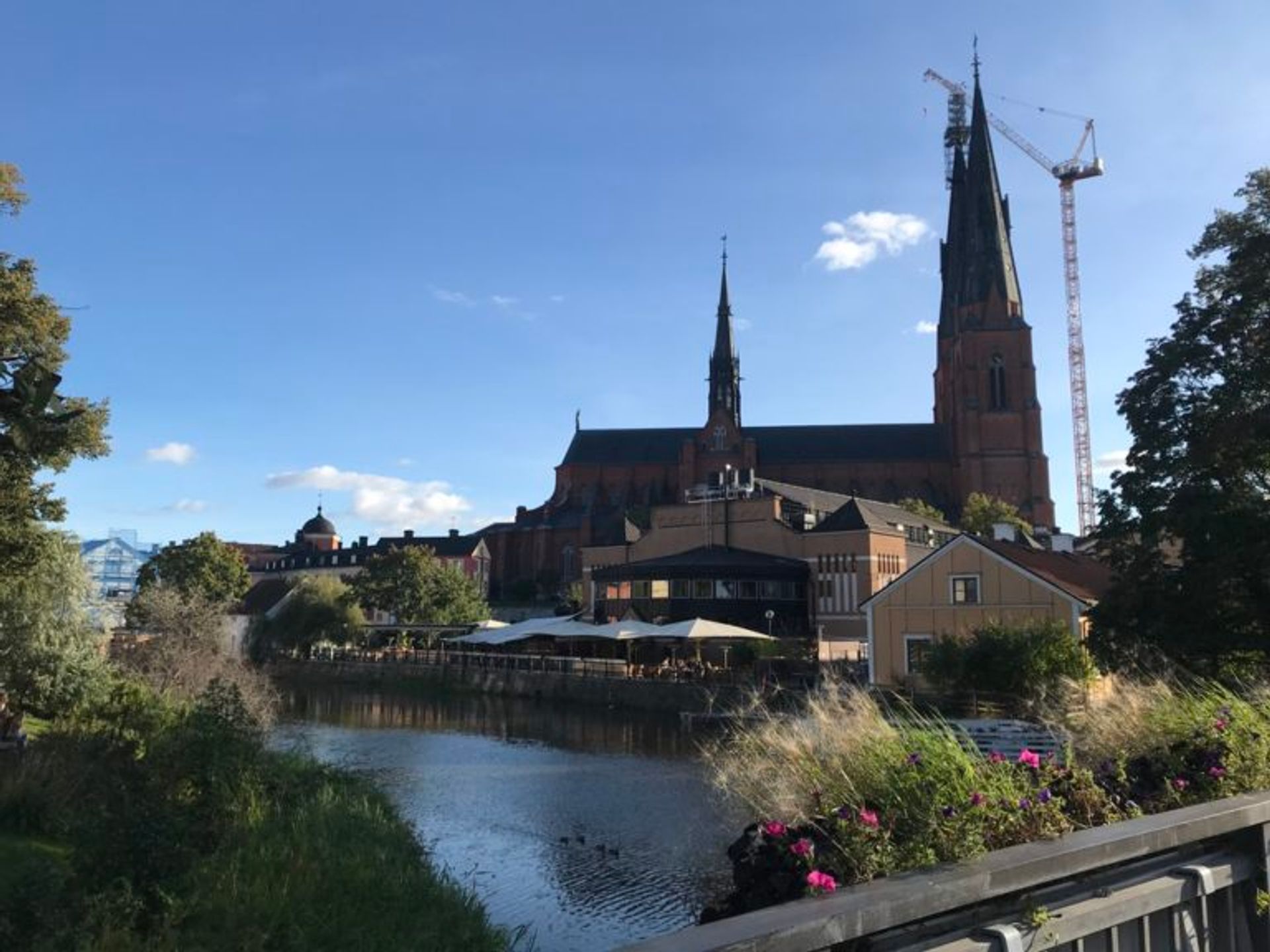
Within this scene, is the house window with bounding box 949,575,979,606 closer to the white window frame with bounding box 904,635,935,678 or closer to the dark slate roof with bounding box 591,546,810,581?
the white window frame with bounding box 904,635,935,678

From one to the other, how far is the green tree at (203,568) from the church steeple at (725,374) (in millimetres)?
54101

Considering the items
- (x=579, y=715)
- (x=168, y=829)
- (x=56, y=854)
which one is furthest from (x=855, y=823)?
(x=579, y=715)

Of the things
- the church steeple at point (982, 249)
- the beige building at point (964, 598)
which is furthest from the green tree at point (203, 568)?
the church steeple at point (982, 249)

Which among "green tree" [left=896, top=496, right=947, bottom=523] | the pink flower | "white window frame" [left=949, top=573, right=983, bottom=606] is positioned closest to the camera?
the pink flower

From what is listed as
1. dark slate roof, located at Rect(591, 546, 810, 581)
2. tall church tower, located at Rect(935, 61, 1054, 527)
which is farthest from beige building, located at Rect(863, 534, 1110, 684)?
→ tall church tower, located at Rect(935, 61, 1054, 527)

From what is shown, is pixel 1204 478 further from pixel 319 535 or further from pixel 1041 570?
pixel 319 535

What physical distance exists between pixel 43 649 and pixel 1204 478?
89.9 ft

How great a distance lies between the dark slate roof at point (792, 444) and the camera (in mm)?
110688

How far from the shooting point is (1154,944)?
4707 millimetres

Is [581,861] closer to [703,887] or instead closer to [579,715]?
[703,887]

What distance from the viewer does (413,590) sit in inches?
3022

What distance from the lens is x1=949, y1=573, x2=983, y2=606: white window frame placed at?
1470 inches

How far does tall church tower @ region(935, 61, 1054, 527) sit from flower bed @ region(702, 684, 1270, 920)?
94997 mm

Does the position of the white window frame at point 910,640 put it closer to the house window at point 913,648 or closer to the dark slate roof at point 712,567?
the house window at point 913,648
